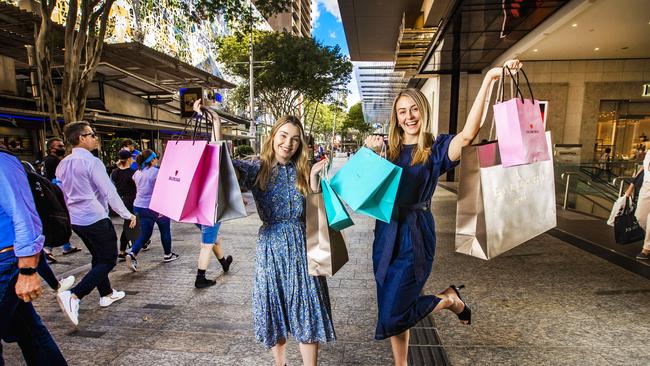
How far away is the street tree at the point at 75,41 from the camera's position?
735 centimetres

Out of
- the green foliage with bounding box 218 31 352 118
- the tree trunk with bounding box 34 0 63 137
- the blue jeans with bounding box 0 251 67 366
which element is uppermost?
the green foliage with bounding box 218 31 352 118

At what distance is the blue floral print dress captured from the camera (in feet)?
7.09

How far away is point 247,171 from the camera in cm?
220

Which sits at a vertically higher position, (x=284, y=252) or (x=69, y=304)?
(x=284, y=252)

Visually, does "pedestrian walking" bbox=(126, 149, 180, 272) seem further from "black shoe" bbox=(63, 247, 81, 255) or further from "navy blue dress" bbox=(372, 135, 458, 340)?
"navy blue dress" bbox=(372, 135, 458, 340)

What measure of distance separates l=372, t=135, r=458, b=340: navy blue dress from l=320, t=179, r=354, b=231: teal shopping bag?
0.41 m

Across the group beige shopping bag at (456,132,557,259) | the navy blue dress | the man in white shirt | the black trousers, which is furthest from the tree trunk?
beige shopping bag at (456,132,557,259)

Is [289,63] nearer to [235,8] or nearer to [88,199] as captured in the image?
[235,8]

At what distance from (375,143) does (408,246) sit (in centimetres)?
65

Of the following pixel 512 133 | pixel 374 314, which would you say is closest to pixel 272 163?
pixel 512 133

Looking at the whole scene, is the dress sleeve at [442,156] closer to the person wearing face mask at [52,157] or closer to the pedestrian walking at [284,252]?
→ the pedestrian walking at [284,252]

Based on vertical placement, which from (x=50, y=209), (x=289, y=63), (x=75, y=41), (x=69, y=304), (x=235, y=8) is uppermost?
(x=289, y=63)

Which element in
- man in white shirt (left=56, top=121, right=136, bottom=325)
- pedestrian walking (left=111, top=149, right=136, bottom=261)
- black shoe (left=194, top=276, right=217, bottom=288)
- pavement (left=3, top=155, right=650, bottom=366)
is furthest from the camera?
pedestrian walking (left=111, top=149, right=136, bottom=261)

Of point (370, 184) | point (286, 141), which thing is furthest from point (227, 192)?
point (370, 184)
